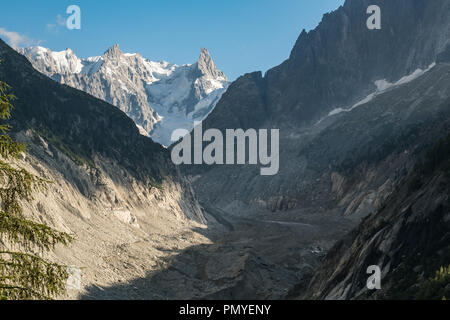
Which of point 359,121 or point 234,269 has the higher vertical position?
point 359,121

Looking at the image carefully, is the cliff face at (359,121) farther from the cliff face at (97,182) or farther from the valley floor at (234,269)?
the cliff face at (97,182)

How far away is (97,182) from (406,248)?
2004 inches

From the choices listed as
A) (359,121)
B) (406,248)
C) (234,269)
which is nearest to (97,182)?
(234,269)

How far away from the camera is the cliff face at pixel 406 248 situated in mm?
18562

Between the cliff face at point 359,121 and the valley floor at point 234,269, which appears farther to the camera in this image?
the cliff face at point 359,121

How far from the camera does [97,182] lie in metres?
64.6

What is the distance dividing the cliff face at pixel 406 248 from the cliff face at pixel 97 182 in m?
20.2

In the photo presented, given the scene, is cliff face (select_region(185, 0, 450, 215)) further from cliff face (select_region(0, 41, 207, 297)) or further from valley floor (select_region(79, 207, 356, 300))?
cliff face (select_region(0, 41, 207, 297))

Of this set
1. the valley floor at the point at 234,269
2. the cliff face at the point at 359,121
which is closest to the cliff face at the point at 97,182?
the valley floor at the point at 234,269

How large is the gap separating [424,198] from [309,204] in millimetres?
96717

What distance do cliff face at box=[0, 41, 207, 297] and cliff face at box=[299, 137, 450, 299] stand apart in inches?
797

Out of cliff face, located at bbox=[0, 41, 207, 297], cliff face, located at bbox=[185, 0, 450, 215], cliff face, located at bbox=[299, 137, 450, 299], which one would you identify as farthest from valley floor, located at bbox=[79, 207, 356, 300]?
cliff face, located at bbox=[185, 0, 450, 215]

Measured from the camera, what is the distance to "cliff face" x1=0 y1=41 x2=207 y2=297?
4556cm

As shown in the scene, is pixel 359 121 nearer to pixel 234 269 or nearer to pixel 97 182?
pixel 97 182
